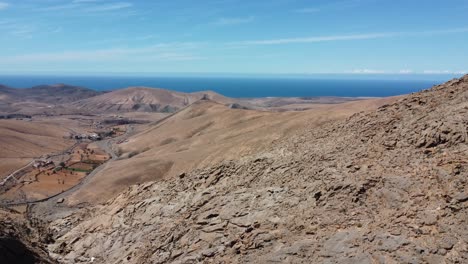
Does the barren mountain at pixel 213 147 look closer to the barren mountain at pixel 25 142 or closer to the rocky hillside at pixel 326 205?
the rocky hillside at pixel 326 205

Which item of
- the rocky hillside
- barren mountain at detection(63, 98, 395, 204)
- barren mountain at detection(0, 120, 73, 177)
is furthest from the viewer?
barren mountain at detection(0, 120, 73, 177)

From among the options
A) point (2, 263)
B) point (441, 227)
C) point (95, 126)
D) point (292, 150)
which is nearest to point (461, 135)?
point (441, 227)

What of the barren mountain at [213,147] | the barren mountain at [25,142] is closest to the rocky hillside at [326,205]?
the barren mountain at [213,147]

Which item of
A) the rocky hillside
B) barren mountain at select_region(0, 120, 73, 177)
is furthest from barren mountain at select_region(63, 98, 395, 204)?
barren mountain at select_region(0, 120, 73, 177)

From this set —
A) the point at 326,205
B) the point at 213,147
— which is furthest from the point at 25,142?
the point at 326,205

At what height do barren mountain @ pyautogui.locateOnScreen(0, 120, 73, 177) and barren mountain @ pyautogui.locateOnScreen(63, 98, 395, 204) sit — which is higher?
barren mountain @ pyautogui.locateOnScreen(63, 98, 395, 204)

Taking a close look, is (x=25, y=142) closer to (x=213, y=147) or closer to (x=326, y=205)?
(x=213, y=147)

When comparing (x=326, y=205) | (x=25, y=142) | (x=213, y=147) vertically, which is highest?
(x=326, y=205)

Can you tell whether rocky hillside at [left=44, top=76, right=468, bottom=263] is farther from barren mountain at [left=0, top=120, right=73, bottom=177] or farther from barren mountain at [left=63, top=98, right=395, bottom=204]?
barren mountain at [left=0, top=120, right=73, bottom=177]
